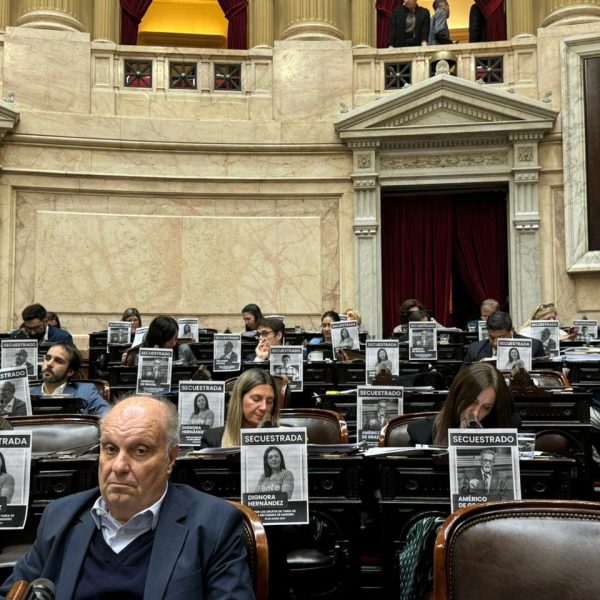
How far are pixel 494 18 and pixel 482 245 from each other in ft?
14.9

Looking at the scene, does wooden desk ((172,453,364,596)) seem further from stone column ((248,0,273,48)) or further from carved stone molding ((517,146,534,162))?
stone column ((248,0,273,48))

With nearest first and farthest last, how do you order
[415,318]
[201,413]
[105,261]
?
1. [201,413]
2. [415,318]
3. [105,261]

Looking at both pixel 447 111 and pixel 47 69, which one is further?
pixel 447 111

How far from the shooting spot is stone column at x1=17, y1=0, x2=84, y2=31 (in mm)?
13016

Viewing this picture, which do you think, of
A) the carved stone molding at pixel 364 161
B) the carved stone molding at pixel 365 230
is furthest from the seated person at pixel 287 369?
the carved stone molding at pixel 364 161

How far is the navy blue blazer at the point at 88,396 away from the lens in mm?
5776

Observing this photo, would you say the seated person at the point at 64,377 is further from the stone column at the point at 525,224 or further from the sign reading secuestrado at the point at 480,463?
the stone column at the point at 525,224

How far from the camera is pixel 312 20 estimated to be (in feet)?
45.2

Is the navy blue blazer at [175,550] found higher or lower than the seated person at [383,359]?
lower

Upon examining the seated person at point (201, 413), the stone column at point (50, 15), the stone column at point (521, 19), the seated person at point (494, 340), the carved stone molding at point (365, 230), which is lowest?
the seated person at point (201, 413)

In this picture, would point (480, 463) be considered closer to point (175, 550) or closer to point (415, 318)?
point (175, 550)

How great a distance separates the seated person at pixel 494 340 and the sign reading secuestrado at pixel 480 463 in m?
4.14

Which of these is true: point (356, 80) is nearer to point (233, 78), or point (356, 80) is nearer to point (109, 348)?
point (233, 78)

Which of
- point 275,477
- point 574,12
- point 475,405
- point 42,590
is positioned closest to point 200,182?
point 574,12
